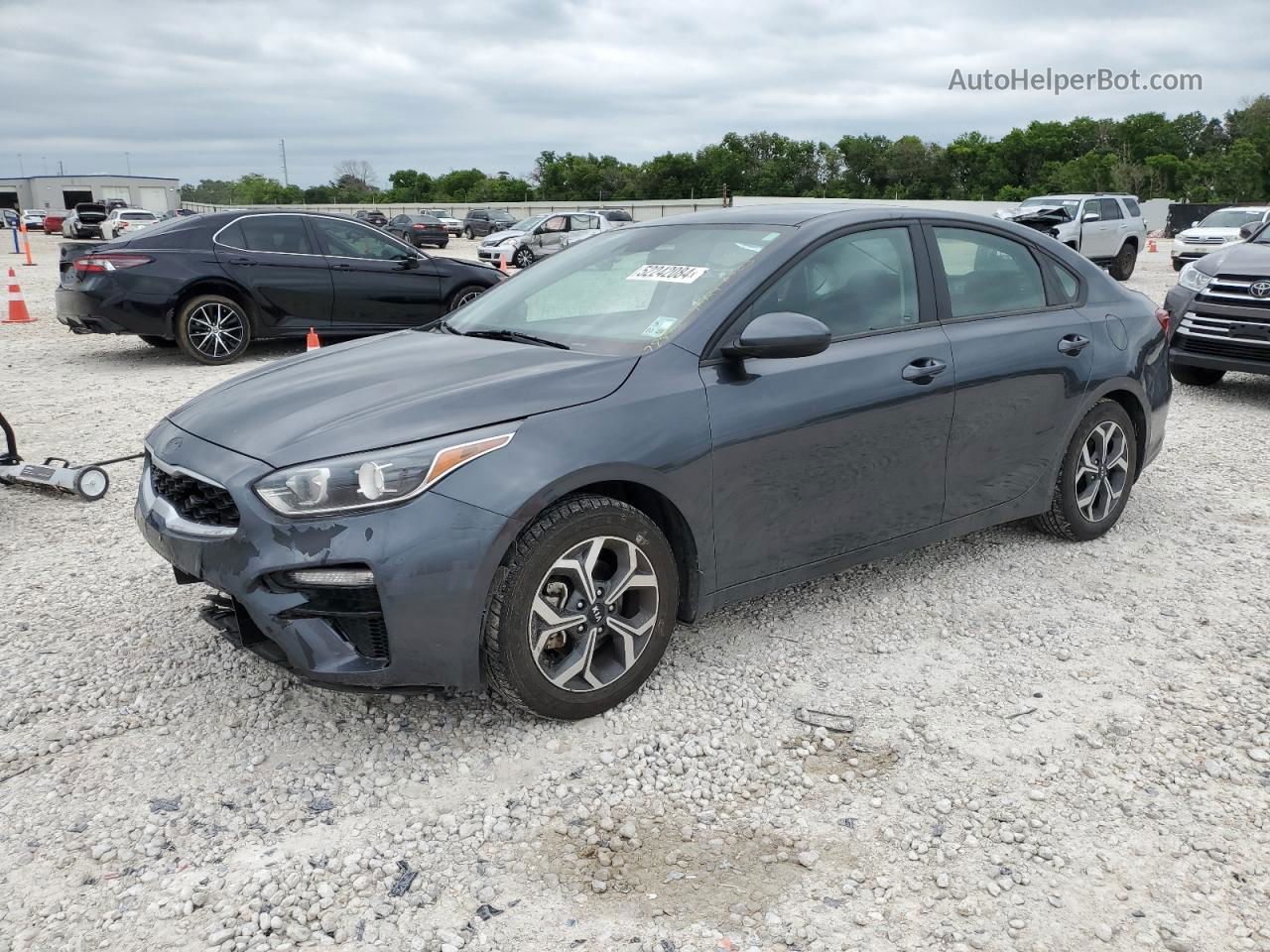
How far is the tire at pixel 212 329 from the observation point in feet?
33.5

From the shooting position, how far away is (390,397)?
333 centimetres

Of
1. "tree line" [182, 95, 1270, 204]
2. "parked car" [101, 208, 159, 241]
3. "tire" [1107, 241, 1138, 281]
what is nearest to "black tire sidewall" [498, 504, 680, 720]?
"tire" [1107, 241, 1138, 281]

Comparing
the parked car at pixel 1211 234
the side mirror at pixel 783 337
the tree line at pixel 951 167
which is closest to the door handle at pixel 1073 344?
the side mirror at pixel 783 337

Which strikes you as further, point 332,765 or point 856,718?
point 856,718

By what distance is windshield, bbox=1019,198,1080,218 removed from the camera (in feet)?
69.5

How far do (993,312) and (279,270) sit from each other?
804 centimetres

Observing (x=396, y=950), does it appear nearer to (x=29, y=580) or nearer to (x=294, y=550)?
(x=294, y=550)

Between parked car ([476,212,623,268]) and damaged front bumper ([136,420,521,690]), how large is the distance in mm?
25082

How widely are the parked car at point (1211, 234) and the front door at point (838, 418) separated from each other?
69.8ft

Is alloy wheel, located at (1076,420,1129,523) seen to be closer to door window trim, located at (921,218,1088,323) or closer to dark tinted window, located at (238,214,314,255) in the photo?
door window trim, located at (921,218,1088,323)

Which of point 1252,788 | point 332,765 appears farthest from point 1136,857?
point 332,765

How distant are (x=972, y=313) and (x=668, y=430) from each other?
69.6 inches

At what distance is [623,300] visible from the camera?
3.94m

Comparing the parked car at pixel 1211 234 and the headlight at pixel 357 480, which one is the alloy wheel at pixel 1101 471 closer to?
the headlight at pixel 357 480
